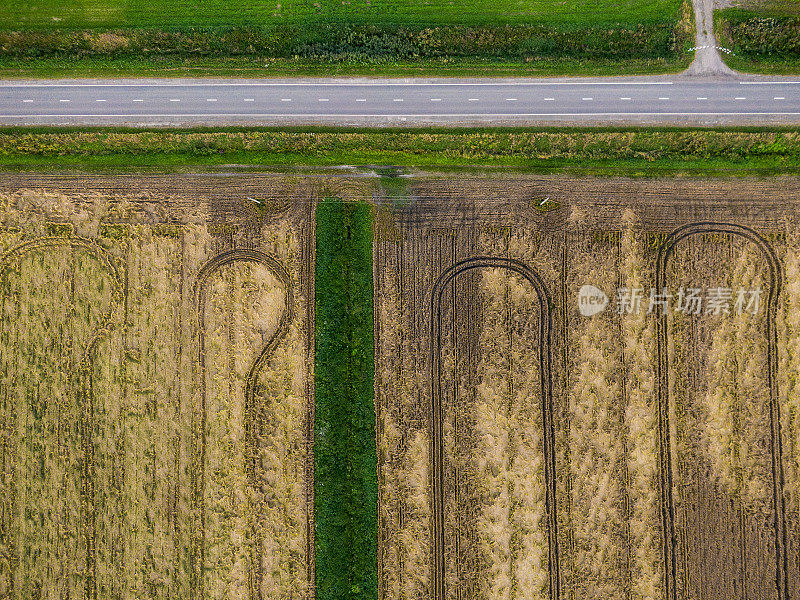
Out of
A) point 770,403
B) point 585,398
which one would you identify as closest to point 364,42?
point 585,398

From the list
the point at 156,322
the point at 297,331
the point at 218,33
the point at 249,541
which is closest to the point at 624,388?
the point at 297,331

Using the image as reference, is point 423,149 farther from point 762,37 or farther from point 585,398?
point 762,37

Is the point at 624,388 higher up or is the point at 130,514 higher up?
the point at 624,388

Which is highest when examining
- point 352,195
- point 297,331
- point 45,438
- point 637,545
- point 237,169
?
point 237,169

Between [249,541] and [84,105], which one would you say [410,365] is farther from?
[84,105]
